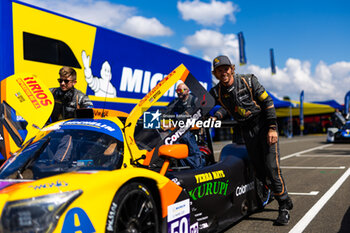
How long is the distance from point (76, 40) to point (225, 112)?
4471mm

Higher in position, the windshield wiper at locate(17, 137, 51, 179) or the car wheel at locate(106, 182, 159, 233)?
the windshield wiper at locate(17, 137, 51, 179)

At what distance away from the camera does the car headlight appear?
6.40 feet

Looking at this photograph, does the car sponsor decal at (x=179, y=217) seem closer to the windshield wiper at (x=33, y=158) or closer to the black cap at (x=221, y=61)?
the windshield wiper at (x=33, y=158)

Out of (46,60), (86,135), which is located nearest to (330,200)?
(86,135)

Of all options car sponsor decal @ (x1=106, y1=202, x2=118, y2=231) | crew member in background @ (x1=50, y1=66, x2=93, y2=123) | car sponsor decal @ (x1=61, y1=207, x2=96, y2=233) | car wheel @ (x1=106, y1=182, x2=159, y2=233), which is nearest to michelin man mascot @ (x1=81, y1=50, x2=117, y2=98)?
crew member in background @ (x1=50, y1=66, x2=93, y2=123)

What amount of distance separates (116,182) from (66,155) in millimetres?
654

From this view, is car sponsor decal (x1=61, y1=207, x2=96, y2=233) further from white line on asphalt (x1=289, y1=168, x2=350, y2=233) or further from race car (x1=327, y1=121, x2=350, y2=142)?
race car (x1=327, y1=121, x2=350, y2=142)

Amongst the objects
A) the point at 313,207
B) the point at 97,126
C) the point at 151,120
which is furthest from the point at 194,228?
the point at 313,207

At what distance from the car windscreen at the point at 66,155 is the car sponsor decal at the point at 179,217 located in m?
0.54

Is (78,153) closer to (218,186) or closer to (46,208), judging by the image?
(46,208)

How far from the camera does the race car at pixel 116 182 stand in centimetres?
204

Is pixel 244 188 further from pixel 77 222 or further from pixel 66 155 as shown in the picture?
pixel 77 222

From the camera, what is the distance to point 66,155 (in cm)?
278

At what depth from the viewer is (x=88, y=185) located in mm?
2152
